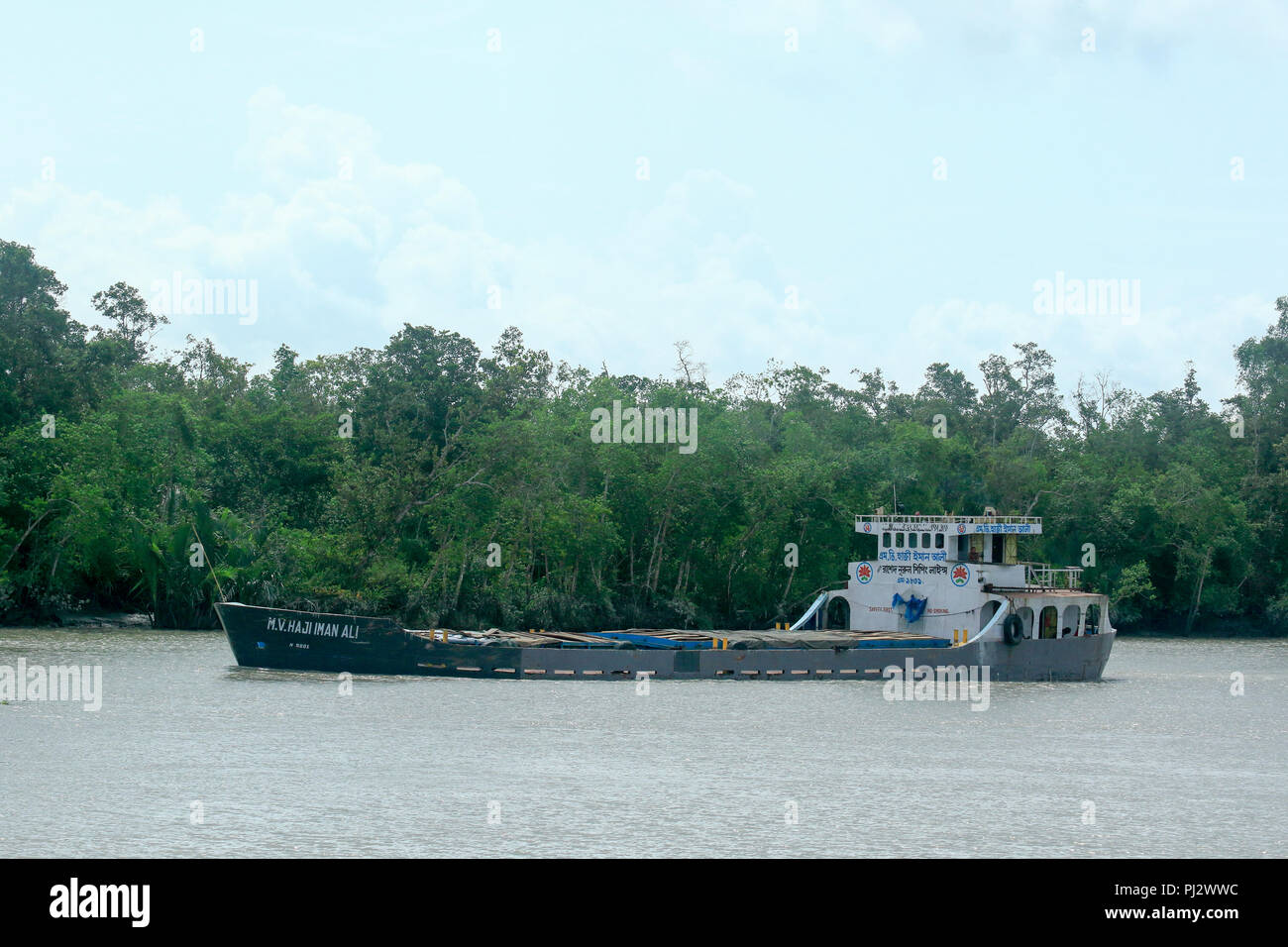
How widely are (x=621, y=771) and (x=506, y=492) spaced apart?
41.1 m

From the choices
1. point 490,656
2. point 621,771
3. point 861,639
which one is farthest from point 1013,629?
point 621,771

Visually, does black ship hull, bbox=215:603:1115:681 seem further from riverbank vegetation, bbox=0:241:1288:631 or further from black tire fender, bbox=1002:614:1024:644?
riverbank vegetation, bbox=0:241:1288:631

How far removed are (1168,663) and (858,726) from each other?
3208cm

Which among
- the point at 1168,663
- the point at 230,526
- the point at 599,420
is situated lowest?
the point at 1168,663

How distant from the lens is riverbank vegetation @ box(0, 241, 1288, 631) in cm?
6731

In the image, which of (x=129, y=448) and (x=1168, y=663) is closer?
(x=1168, y=663)

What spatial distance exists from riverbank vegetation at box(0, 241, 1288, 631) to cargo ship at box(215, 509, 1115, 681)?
19.4 metres

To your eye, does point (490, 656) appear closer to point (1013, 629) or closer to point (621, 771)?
point (621, 771)

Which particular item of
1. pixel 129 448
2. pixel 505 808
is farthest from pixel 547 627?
pixel 505 808

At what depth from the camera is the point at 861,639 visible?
4809cm
